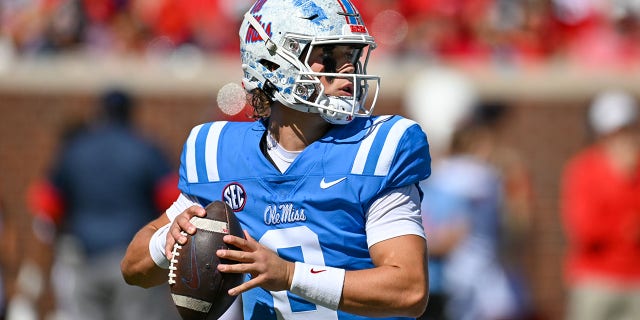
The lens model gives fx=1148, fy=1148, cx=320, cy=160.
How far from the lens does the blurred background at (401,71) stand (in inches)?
343

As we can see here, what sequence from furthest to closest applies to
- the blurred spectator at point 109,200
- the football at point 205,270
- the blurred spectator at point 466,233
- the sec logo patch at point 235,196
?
1. the blurred spectator at point 109,200
2. the blurred spectator at point 466,233
3. the sec logo patch at point 235,196
4. the football at point 205,270

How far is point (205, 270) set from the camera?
3043 millimetres

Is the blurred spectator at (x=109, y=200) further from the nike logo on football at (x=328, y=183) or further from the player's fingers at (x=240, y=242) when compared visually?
the player's fingers at (x=240, y=242)

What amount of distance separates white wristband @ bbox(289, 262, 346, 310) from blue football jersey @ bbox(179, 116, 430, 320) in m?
0.17

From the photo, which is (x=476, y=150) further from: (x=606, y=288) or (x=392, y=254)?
(x=392, y=254)

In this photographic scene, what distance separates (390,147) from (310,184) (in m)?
0.24

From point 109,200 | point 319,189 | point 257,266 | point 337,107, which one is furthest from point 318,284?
point 109,200

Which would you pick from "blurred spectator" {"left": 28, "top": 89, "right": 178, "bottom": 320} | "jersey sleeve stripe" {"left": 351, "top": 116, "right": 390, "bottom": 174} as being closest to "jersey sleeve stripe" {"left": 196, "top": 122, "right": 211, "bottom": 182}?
"jersey sleeve stripe" {"left": 351, "top": 116, "right": 390, "bottom": 174}

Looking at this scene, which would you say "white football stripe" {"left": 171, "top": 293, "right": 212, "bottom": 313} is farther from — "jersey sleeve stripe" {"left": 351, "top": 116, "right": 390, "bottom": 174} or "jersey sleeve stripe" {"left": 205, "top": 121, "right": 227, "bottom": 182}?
"jersey sleeve stripe" {"left": 351, "top": 116, "right": 390, "bottom": 174}

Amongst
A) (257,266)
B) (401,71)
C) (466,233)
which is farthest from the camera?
(401,71)

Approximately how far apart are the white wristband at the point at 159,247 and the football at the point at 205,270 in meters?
0.17

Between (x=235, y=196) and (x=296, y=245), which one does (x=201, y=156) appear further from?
(x=296, y=245)

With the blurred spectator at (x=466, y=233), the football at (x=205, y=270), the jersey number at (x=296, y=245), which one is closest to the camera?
the football at (x=205, y=270)

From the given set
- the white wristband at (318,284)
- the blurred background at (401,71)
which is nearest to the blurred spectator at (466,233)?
the blurred background at (401,71)
